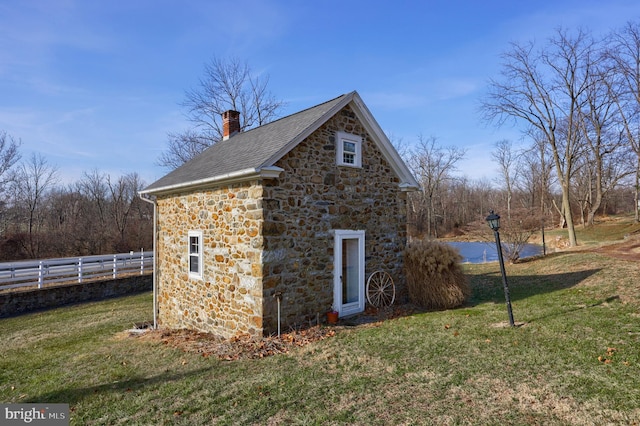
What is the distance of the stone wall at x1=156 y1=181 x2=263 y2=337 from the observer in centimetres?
704

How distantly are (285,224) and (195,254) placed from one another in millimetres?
2956

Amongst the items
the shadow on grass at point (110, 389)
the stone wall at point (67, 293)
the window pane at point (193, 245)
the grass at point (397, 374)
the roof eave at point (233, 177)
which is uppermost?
the roof eave at point (233, 177)

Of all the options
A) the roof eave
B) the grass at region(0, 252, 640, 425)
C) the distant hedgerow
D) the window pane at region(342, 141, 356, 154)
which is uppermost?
the window pane at region(342, 141, 356, 154)

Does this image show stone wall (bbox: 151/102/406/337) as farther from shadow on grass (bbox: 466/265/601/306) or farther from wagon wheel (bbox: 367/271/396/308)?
shadow on grass (bbox: 466/265/601/306)

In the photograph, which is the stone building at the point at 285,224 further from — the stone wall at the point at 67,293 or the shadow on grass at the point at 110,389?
the stone wall at the point at 67,293

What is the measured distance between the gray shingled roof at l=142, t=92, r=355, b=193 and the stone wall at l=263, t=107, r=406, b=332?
323 millimetres

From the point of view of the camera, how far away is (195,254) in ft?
28.7

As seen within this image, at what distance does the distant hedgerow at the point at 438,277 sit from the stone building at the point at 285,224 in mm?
736

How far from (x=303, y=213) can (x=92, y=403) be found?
15.7 ft

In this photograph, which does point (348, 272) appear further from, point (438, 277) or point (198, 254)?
point (198, 254)

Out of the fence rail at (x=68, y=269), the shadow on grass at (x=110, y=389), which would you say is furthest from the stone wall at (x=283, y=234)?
the fence rail at (x=68, y=269)

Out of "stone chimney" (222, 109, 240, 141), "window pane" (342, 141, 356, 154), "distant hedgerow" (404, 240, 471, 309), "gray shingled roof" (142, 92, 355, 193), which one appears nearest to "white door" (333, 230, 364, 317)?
"distant hedgerow" (404, 240, 471, 309)

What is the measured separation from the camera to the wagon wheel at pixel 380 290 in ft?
29.6

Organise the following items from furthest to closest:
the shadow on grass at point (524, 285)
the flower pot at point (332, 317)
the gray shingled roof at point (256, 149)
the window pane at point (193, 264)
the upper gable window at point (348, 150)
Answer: the shadow on grass at point (524, 285) → the window pane at point (193, 264) → the upper gable window at point (348, 150) → the flower pot at point (332, 317) → the gray shingled roof at point (256, 149)
